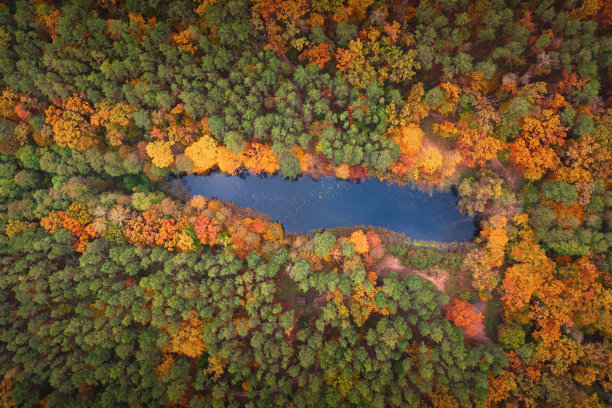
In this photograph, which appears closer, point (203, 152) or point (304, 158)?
point (203, 152)

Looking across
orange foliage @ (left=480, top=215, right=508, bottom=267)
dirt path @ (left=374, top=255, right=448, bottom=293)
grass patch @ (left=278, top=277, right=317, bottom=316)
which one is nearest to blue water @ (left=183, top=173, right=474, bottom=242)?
orange foliage @ (left=480, top=215, right=508, bottom=267)

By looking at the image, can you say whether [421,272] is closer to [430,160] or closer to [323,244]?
[323,244]

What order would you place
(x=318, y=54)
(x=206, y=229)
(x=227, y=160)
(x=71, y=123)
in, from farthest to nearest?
(x=227, y=160) → (x=206, y=229) → (x=318, y=54) → (x=71, y=123)

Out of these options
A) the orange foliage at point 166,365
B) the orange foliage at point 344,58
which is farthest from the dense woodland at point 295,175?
the orange foliage at point 166,365

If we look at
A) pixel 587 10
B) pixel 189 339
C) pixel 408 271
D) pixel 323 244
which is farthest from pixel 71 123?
pixel 587 10

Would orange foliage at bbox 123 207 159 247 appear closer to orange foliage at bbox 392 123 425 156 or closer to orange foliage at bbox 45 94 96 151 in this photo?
orange foliage at bbox 45 94 96 151

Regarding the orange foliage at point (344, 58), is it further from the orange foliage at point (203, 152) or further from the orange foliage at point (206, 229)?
the orange foliage at point (206, 229)
